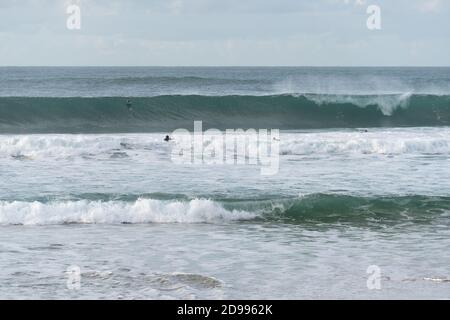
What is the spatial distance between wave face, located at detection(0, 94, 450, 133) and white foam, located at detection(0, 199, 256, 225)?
17074 millimetres

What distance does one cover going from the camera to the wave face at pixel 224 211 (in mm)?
13188

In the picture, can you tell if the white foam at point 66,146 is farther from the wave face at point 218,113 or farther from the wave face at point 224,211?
the wave face at point 218,113

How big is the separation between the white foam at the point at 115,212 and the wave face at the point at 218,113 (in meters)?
17.1

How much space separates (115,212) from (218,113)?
22982mm

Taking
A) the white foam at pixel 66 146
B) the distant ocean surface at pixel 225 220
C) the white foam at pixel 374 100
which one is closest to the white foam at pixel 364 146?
the distant ocean surface at pixel 225 220

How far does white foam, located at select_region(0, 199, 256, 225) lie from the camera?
43.1 ft

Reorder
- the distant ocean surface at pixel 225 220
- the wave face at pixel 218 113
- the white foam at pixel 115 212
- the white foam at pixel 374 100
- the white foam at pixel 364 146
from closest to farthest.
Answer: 1. the distant ocean surface at pixel 225 220
2. the white foam at pixel 115 212
3. the white foam at pixel 364 146
4. the wave face at pixel 218 113
5. the white foam at pixel 374 100

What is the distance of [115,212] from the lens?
13422mm

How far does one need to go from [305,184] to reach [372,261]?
5846mm

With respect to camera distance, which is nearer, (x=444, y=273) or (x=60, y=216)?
(x=444, y=273)

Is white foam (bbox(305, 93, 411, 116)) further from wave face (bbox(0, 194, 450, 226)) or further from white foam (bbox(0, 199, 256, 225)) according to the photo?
white foam (bbox(0, 199, 256, 225))

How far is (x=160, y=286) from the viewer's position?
9188 mm

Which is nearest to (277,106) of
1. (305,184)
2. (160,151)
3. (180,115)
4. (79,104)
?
(180,115)
